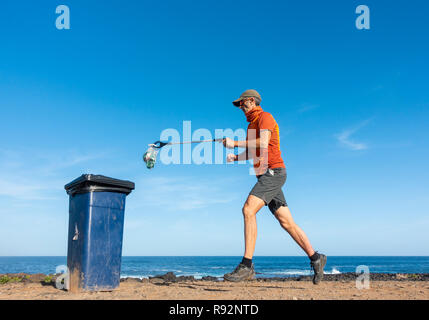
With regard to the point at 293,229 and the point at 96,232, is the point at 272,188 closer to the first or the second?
the point at 293,229

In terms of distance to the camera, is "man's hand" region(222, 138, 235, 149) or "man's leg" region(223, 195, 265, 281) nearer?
"man's leg" region(223, 195, 265, 281)

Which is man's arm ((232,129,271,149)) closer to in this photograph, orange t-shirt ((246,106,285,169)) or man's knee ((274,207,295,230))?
orange t-shirt ((246,106,285,169))

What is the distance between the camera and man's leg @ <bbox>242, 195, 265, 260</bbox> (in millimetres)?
4574

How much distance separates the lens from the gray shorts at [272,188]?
4707 mm

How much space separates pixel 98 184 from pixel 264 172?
2172mm

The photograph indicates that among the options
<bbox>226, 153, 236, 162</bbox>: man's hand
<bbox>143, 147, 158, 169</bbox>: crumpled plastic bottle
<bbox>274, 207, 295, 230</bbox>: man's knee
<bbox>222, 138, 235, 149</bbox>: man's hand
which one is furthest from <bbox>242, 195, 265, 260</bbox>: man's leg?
<bbox>143, 147, 158, 169</bbox>: crumpled plastic bottle

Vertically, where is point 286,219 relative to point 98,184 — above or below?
below

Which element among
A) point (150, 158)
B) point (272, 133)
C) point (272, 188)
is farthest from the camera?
point (150, 158)

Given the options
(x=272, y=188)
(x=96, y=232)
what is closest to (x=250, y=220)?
(x=272, y=188)

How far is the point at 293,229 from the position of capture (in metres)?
5.02

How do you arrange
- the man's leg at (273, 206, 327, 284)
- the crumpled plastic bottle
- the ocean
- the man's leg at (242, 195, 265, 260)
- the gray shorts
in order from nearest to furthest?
the man's leg at (242, 195, 265, 260) < the gray shorts < the man's leg at (273, 206, 327, 284) < the crumpled plastic bottle < the ocean
